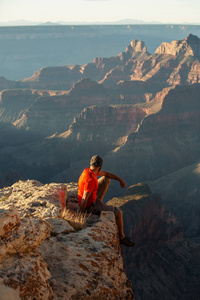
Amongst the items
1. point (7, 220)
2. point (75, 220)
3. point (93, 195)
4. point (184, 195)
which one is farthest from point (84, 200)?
point (184, 195)

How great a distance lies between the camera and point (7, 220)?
27.3 feet

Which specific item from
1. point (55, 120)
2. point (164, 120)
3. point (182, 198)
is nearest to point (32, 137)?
point (55, 120)

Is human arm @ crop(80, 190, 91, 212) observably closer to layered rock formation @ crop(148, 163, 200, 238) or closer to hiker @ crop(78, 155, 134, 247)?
hiker @ crop(78, 155, 134, 247)

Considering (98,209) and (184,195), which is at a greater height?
(98,209)

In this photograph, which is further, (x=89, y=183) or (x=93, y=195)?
(x=93, y=195)

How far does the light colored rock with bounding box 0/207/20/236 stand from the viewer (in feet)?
27.0

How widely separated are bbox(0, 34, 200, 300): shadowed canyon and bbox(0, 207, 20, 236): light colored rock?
0.66 ft

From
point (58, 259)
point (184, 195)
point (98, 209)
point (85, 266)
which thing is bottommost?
point (184, 195)

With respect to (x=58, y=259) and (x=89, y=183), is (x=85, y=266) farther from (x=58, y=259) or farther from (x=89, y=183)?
(x=89, y=183)

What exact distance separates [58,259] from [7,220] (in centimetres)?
226

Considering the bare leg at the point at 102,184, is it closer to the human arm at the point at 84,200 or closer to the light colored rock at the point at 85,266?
the human arm at the point at 84,200

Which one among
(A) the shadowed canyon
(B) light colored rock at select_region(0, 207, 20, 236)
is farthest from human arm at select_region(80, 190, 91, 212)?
(B) light colored rock at select_region(0, 207, 20, 236)

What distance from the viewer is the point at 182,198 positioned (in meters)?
97.6

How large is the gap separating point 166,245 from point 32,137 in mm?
113038
